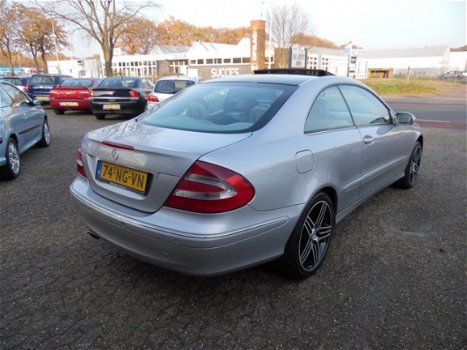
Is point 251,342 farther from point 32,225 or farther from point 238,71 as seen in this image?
point 238,71

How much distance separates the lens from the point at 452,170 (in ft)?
20.1

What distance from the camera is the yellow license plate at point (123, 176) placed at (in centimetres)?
228

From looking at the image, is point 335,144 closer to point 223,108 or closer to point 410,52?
point 223,108

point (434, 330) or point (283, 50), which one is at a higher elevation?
point (283, 50)

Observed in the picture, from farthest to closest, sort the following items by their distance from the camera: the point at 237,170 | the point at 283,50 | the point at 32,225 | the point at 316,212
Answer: the point at 283,50, the point at 32,225, the point at 316,212, the point at 237,170

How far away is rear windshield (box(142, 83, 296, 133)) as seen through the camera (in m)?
2.62

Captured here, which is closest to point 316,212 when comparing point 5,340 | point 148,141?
point 148,141

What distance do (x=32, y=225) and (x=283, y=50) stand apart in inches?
A: 1326

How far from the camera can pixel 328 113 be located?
309 centimetres

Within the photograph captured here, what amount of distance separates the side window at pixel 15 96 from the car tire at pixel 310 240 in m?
5.56

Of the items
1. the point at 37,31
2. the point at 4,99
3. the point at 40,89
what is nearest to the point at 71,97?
the point at 40,89

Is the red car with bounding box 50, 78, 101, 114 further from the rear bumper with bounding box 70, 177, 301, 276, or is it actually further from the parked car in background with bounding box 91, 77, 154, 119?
the rear bumper with bounding box 70, 177, 301, 276

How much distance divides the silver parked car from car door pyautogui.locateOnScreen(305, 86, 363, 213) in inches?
0.4

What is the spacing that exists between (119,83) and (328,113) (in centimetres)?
1045
